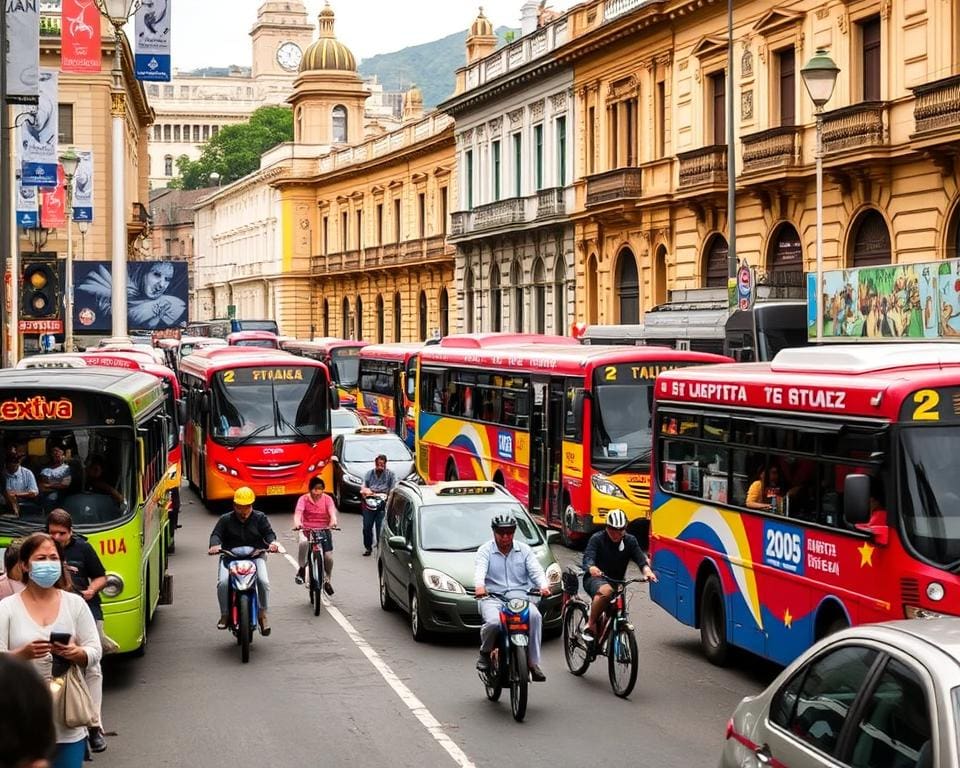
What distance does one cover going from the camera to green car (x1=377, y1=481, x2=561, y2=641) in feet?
53.7

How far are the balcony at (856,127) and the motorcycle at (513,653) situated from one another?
24.3 metres

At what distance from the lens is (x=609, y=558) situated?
1427cm

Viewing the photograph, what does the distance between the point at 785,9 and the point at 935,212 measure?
342 inches

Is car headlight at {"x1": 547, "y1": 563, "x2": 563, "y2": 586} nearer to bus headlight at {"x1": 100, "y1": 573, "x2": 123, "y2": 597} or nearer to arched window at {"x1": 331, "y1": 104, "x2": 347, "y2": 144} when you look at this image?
bus headlight at {"x1": 100, "y1": 573, "x2": 123, "y2": 597}

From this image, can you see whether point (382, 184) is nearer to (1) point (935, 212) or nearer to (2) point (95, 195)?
(2) point (95, 195)

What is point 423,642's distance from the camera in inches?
659

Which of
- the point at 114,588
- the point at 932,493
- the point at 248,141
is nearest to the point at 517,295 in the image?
the point at 114,588

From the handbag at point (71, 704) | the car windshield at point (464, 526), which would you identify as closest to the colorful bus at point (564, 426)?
the car windshield at point (464, 526)

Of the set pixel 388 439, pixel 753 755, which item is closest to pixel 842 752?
pixel 753 755

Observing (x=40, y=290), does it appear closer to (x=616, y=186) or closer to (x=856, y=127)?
(x=856, y=127)

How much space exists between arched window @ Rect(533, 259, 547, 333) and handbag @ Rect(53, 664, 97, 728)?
51.5 metres

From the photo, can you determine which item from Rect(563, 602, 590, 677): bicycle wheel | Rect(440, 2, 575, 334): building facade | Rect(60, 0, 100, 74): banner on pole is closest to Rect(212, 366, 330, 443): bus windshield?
Rect(60, 0, 100, 74): banner on pole

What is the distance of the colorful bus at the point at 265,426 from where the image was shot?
30328 millimetres

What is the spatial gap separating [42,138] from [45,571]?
30.1m
